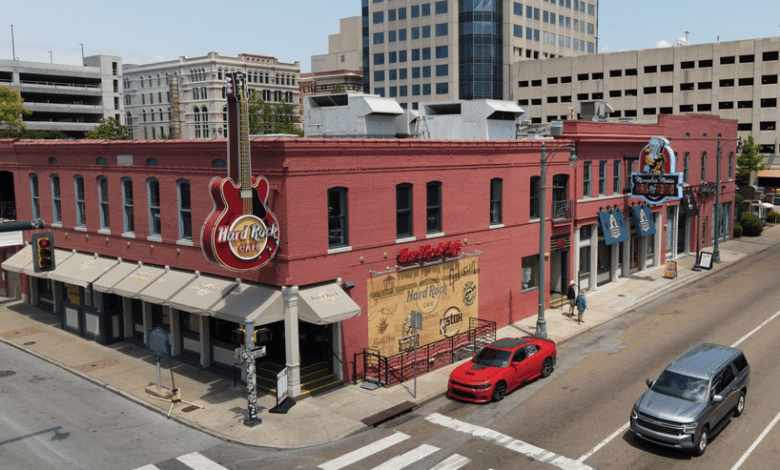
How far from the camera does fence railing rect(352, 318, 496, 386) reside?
24.6 metres

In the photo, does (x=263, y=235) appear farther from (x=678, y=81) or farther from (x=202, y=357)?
→ (x=678, y=81)

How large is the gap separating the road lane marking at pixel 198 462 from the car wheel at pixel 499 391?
916 cm

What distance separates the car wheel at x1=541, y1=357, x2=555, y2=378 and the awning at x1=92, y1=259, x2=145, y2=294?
17072 mm

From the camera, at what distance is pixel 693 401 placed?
18344mm

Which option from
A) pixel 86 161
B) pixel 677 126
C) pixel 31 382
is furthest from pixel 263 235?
pixel 677 126

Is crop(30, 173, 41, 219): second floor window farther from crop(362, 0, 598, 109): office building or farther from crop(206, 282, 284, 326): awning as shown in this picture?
crop(362, 0, 598, 109): office building

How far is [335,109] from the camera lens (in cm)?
3153

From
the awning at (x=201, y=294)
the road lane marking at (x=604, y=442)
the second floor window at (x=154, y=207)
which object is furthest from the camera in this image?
the second floor window at (x=154, y=207)

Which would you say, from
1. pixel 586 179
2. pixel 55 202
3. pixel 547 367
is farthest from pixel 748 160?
pixel 55 202

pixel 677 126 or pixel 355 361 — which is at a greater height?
pixel 677 126

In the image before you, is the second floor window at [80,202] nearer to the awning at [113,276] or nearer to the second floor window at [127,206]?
the second floor window at [127,206]

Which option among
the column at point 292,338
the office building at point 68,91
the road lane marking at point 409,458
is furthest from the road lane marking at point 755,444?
the office building at point 68,91

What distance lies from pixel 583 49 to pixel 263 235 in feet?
392

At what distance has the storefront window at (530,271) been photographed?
110ft
